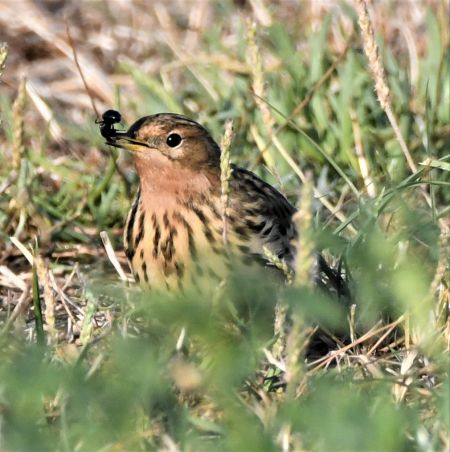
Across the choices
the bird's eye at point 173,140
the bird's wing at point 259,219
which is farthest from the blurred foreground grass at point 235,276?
the bird's eye at point 173,140

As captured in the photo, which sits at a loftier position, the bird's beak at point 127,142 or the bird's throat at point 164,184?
the bird's beak at point 127,142

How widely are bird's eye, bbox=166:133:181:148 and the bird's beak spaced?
0.33 ft

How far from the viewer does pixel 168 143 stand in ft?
15.2

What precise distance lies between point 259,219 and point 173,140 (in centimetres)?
41

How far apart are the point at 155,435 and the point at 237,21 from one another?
4225 mm

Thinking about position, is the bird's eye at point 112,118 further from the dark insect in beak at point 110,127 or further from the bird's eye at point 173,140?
the bird's eye at point 173,140

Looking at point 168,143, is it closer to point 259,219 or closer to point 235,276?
point 259,219

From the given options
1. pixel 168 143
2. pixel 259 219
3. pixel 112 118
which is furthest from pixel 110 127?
pixel 259 219

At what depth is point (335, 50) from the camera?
21.9 feet

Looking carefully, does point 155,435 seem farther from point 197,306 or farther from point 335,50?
point 335,50

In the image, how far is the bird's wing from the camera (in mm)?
4496

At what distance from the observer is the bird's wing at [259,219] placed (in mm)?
4496

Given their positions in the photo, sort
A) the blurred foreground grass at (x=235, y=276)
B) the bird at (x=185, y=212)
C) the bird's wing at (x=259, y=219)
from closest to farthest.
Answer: the blurred foreground grass at (x=235, y=276), the bird at (x=185, y=212), the bird's wing at (x=259, y=219)

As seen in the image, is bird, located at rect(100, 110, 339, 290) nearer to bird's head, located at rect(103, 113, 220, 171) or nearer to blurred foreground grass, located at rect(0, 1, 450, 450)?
bird's head, located at rect(103, 113, 220, 171)
